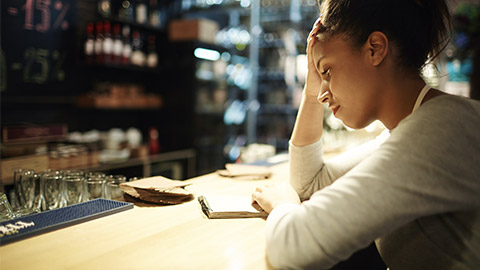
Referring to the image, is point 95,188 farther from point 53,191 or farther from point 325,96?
point 325,96

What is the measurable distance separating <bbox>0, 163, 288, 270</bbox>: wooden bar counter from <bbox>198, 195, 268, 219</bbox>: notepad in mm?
24

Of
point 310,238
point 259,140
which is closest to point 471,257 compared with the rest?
point 310,238

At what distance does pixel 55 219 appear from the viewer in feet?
3.69

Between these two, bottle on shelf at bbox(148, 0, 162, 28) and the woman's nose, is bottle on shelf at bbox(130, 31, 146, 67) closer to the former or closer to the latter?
bottle on shelf at bbox(148, 0, 162, 28)

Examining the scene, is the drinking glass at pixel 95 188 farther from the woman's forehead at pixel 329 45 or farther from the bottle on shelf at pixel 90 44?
the bottle on shelf at pixel 90 44

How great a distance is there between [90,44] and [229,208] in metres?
3.35

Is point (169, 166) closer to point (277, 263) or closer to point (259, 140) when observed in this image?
point (259, 140)

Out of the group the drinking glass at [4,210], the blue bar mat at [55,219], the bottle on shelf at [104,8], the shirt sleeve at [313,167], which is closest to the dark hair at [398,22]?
the shirt sleeve at [313,167]

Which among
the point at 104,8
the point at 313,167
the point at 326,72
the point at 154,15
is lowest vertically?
the point at 313,167

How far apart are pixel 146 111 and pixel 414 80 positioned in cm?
462

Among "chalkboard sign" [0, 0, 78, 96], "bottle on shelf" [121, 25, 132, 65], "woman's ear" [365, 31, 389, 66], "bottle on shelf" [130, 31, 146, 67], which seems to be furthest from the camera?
"bottle on shelf" [130, 31, 146, 67]

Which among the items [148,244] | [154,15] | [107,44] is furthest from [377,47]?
[154,15]

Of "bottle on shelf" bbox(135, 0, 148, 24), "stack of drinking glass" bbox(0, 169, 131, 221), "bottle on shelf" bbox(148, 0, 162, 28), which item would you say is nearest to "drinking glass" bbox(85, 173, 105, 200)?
"stack of drinking glass" bbox(0, 169, 131, 221)

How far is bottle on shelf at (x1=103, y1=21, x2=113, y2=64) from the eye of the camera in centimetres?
406
